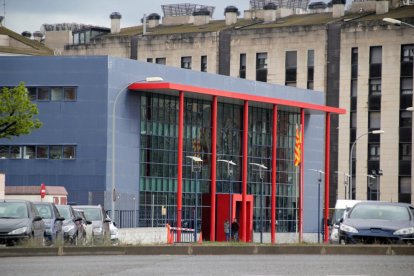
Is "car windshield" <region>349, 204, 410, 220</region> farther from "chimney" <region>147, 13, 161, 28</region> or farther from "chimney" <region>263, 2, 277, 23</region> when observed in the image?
"chimney" <region>147, 13, 161, 28</region>

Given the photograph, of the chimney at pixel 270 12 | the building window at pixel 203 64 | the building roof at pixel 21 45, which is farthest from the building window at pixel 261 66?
the building roof at pixel 21 45

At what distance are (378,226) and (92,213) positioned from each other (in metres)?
16.4

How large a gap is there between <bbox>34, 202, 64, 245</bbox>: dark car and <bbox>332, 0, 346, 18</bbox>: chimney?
81700mm

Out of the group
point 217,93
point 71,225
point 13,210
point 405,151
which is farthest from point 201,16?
point 13,210

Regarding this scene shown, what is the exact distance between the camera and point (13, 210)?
33812 millimetres

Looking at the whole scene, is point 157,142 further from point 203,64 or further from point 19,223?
point 19,223

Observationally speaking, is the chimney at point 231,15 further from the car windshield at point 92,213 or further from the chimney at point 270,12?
the car windshield at point 92,213

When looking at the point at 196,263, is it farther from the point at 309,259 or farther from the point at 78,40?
the point at 78,40

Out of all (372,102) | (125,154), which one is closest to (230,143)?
(125,154)

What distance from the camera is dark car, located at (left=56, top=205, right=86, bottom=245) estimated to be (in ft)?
125

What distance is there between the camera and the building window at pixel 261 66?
117 metres

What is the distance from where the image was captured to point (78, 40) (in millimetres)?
133250

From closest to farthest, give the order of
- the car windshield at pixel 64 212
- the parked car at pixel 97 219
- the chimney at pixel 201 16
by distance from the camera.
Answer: the car windshield at pixel 64 212, the parked car at pixel 97 219, the chimney at pixel 201 16

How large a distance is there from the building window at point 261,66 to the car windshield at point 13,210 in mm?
83072
